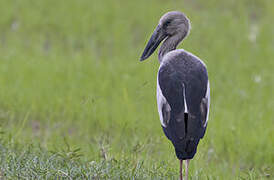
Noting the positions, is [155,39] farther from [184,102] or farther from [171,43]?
[184,102]

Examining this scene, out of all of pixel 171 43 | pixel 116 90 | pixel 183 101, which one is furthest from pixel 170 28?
pixel 116 90

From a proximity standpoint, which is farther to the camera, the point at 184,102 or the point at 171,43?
the point at 171,43

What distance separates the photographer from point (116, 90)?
7.98 m

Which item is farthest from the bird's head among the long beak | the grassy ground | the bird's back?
the grassy ground

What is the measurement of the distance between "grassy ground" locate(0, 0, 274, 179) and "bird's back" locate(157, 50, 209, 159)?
2.06 ft

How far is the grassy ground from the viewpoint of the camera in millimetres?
5094

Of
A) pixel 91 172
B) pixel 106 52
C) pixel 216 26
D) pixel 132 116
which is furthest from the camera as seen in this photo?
pixel 216 26

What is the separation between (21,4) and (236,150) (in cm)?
561

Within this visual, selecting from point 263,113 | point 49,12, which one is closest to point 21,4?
point 49,12

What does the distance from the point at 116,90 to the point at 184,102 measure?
3.95 metres

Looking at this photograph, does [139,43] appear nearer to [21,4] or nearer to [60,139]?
[21,4]

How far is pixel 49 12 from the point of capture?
1026 centimetres

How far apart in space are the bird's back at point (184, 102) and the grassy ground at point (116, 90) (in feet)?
2.06

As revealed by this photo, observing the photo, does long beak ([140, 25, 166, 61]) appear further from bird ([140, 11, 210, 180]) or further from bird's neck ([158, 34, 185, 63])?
bird ([140, 11, 210, 180])
